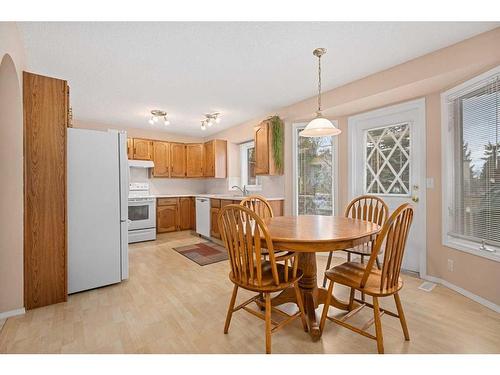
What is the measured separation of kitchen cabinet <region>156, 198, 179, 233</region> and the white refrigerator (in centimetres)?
242

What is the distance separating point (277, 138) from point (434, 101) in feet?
6.39

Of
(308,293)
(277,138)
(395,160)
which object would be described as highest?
(277,138)

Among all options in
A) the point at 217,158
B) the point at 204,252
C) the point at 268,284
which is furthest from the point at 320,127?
the point at 217,158

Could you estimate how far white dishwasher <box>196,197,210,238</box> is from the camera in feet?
14.5

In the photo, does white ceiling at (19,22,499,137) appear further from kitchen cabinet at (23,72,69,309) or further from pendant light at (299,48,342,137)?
kitchen cabinet at (23,72,69,309)

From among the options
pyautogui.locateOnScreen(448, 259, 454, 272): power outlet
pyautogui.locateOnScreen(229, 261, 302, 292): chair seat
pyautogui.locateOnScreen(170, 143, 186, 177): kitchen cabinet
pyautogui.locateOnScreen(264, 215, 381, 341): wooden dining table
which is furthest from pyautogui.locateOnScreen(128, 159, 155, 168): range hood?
pyautogui.locateOnScreen(448, 259, 454, 272): power outlet

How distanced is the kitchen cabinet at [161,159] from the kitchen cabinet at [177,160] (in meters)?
0.09

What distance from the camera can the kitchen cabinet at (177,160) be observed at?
5340mm

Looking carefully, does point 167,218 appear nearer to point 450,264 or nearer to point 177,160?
point 177,160

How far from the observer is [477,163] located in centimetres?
220

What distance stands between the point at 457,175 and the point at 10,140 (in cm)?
401

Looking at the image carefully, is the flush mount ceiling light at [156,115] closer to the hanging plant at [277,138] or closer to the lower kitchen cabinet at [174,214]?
the lower kitchen cabinet at [174,214]

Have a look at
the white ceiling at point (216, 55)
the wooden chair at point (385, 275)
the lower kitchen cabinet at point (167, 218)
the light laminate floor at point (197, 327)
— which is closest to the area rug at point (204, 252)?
the light laminate floor at point (197, 327)
